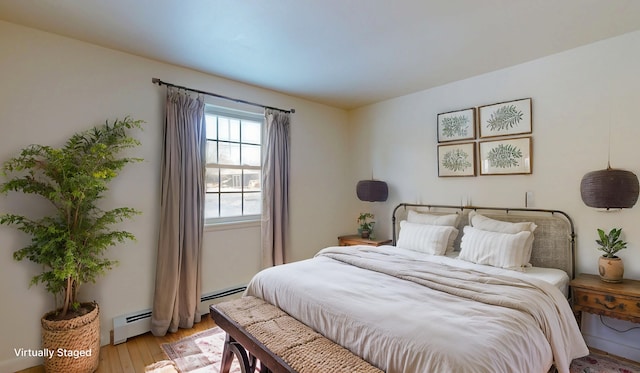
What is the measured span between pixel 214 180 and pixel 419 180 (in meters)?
2.53

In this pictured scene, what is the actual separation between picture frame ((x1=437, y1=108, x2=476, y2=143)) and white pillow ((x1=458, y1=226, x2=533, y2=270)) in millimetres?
1187

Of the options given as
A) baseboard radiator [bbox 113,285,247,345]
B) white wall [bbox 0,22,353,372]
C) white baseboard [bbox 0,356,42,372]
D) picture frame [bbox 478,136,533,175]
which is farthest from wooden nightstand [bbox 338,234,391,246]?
white baseboard [bbox 0,356,42,372]

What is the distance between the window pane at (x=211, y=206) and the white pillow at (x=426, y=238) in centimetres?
213

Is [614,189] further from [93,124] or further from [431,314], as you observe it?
[93,124]

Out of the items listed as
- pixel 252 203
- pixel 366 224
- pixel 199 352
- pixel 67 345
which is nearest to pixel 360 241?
pixel 366 224

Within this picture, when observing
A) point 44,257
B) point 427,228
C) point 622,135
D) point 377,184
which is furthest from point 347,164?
point 44,257

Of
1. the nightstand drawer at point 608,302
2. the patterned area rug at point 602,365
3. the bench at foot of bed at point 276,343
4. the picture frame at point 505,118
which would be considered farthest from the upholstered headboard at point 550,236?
the bench at foot of bed at point 276,343

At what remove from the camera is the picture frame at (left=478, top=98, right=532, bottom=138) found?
9.65ft

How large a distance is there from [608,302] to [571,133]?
1434 mm

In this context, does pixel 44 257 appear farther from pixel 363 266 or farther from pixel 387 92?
pixel 387 92

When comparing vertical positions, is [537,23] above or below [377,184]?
above

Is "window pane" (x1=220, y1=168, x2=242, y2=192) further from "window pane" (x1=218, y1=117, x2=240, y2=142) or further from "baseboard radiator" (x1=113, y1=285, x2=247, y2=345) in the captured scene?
"baseboard radiator" (x1=113, y1=285, x2=247, y2=345)

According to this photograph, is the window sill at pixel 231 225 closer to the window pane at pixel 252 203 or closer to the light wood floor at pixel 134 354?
the window pane at pixel 252 203

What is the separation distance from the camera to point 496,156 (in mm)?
3154
